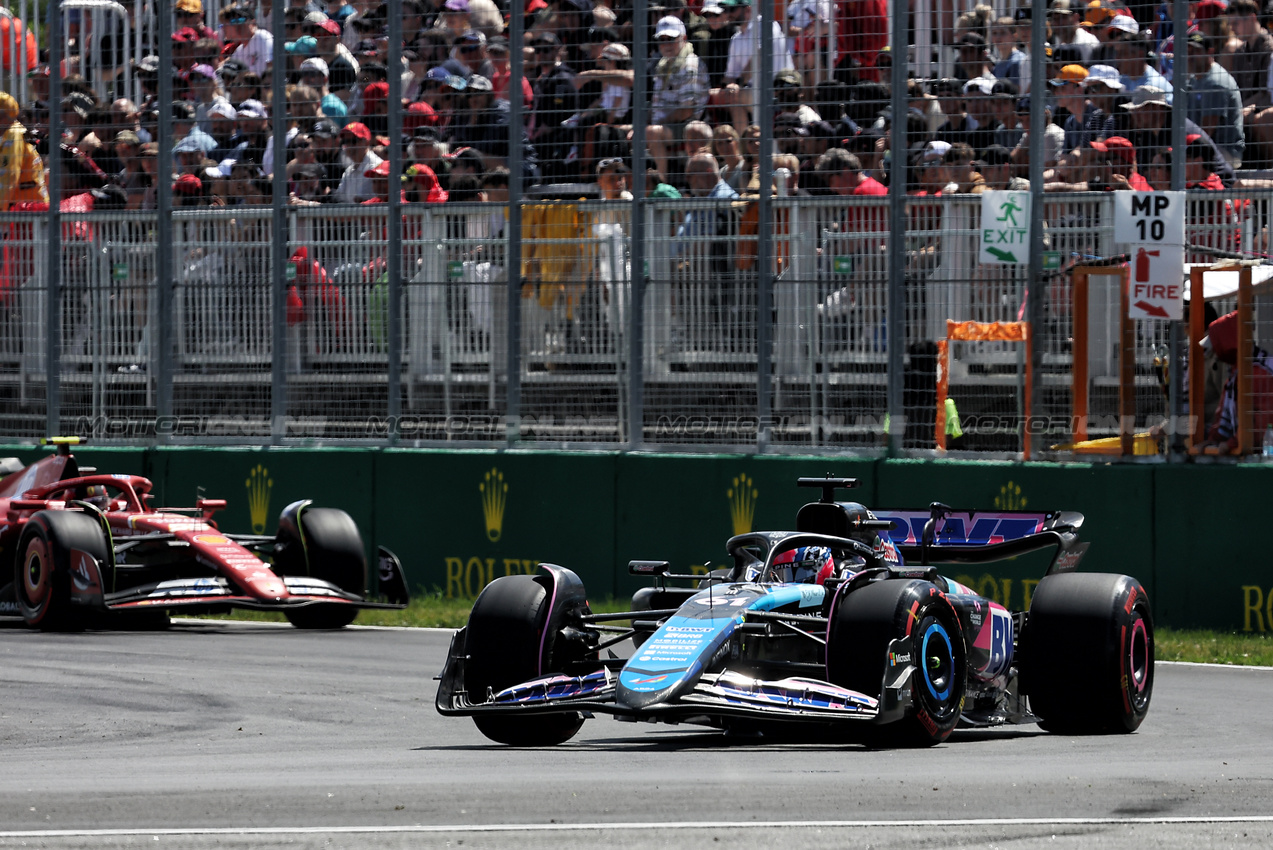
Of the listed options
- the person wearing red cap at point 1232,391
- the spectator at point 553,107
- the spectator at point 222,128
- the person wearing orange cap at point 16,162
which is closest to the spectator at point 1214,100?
the person wearing red cap at point 1232,391

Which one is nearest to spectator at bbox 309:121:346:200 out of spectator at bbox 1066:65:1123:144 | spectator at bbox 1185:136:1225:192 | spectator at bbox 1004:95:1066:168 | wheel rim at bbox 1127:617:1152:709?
spectator at bbox 1004:95:1066:168

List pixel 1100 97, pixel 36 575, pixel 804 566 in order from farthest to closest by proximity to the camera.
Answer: pixel 1100 97
pixel 36 575
pixel 804 566

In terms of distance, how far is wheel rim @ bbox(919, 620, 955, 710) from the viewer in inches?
328

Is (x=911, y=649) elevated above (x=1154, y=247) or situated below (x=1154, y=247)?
below

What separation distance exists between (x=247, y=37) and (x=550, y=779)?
1206 cm

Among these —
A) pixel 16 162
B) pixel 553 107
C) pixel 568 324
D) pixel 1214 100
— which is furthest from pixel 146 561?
pixel 1214 100

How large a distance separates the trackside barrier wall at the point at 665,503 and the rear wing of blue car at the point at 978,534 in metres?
3.73

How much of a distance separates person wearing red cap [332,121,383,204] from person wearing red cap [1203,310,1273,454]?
287 inches

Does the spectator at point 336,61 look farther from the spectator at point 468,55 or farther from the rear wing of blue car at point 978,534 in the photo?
the rear wing of blue car at point 978,534

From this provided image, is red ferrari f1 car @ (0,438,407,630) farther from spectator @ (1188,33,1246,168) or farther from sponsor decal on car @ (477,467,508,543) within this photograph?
spectator @ (1188,33,1246,168)

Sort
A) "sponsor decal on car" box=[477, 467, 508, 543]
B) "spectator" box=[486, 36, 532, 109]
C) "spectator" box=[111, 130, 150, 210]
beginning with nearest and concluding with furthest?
"sponsor decal on car" box=[477, 467, 508, 543], "spectator" box=[486, 36, 532, 109], "spectator" box=[111, 130, 150, 210]

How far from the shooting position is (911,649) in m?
8.17

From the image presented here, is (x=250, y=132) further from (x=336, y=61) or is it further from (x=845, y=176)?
(x=845, y=176)

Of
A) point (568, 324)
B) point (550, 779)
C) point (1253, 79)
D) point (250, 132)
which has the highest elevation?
point (250, 132)
